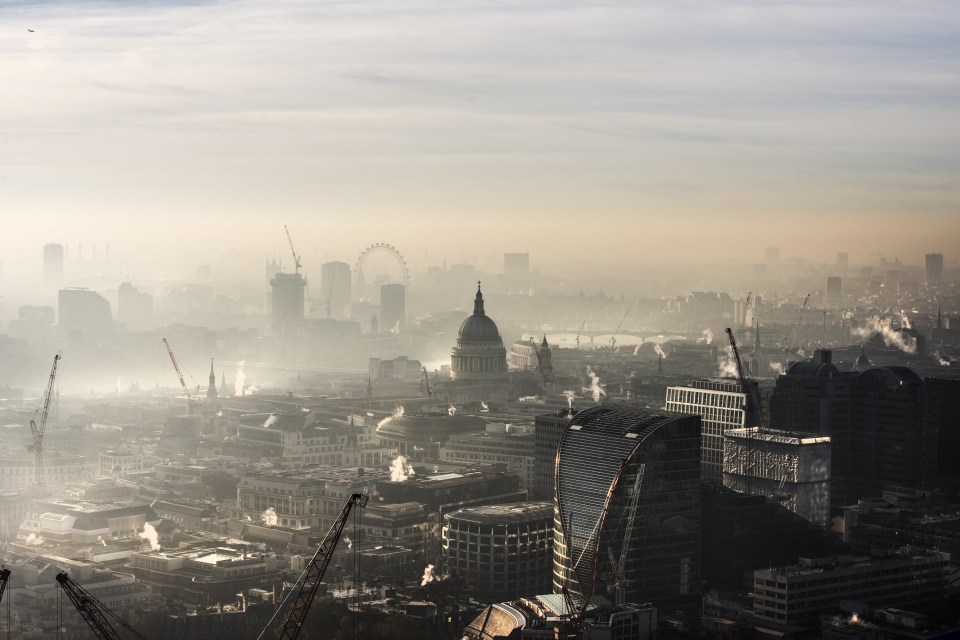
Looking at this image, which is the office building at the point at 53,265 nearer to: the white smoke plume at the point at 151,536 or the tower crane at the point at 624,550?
the white smoke plume at the point at 151,536

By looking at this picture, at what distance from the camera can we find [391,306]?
174 meters

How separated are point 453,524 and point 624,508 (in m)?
7.14

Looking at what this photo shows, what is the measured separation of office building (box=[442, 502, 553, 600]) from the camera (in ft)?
157

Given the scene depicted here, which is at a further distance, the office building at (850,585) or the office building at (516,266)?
the office building at (516,266)

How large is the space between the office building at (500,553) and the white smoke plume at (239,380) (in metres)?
67.6

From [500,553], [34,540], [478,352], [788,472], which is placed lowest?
[34,540]

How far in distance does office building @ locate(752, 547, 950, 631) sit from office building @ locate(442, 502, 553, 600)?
6.87 metres

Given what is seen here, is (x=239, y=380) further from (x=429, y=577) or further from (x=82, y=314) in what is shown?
(x=429, y=577)

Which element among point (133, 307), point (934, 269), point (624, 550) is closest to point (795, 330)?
point (934, 269)

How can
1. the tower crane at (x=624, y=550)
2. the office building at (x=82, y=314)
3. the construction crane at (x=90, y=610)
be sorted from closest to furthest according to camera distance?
the construction crane at (x=90, y=610), the tower crane at (x=624, y=550), the office building at (x=82, y=314)

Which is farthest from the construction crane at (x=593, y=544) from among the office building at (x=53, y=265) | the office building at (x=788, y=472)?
the office building at (x=53, y=265)

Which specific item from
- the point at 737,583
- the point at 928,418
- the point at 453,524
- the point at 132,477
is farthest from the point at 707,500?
the point at 132,477

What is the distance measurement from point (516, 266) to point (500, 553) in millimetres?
122877

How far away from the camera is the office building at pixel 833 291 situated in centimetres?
13138
